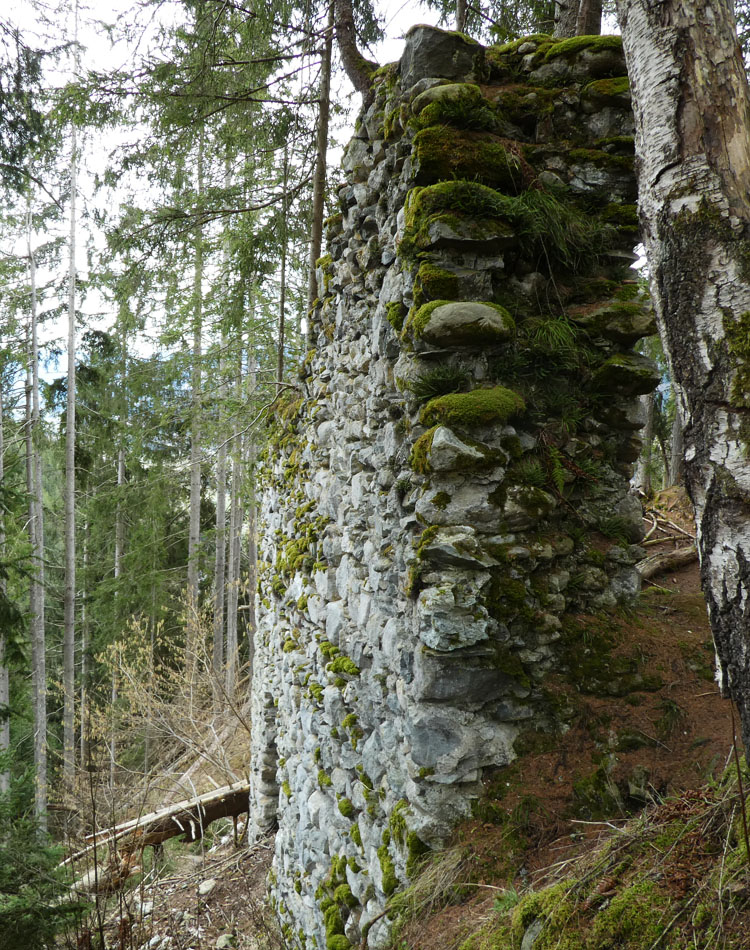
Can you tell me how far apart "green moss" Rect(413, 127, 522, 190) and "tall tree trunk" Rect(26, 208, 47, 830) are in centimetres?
999

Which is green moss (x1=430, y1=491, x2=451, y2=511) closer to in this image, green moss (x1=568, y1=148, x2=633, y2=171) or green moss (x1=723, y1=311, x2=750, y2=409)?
green moss (x1=723, y1=311, x2=750, y2=409)

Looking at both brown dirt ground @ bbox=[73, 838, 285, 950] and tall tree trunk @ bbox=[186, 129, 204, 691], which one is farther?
tall tree trunk @ bbox=[186, 129, 204, 691]

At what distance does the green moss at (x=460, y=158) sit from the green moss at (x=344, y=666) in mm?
2497

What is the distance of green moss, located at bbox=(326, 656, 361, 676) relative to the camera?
132 inches

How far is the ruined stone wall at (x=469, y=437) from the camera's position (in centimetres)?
253

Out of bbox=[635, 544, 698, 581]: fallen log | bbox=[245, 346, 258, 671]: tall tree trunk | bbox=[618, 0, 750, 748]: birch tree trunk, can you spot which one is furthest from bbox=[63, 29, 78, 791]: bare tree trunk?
bbox=[618, 0, 750, 748]: birch tree trunk

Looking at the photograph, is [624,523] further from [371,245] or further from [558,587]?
[371,245]

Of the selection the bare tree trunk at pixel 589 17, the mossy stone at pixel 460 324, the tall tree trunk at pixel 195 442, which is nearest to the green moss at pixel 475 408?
the mossy stone at pixel 460 324

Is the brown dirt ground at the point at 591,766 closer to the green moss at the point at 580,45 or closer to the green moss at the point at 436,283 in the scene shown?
the green moss at the point at 436,283

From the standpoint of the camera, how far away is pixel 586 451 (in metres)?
2.96

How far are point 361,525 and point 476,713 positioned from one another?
1.30 metres

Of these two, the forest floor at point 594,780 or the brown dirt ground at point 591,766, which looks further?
the brown dirt ground at point 591,766

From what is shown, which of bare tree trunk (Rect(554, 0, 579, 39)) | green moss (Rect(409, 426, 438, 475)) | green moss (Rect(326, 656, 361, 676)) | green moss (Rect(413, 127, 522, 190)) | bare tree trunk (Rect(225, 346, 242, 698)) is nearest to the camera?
green moss (Rect(409, 426, 438, 475))

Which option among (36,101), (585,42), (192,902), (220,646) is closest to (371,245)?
(585,42)
